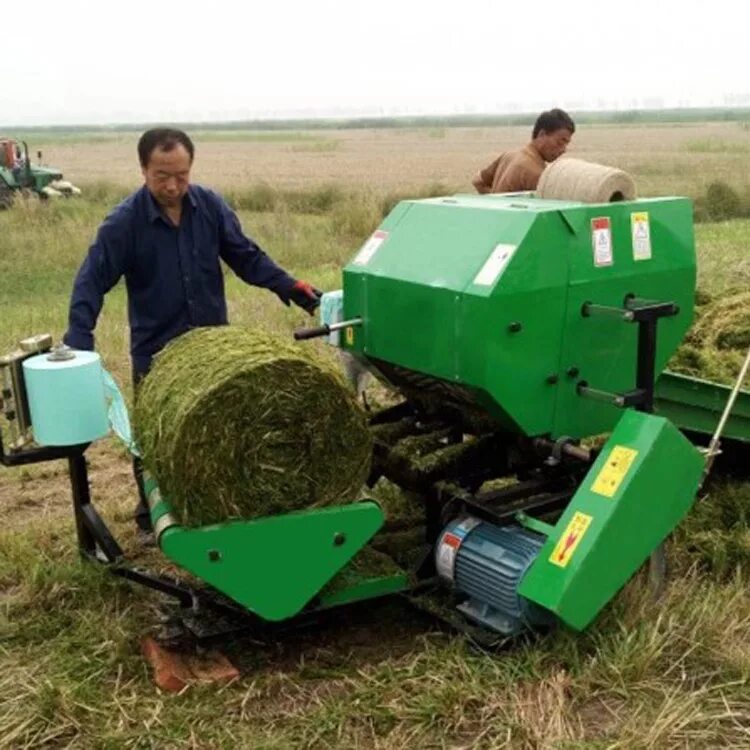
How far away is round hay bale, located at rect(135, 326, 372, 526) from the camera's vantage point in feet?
11.6

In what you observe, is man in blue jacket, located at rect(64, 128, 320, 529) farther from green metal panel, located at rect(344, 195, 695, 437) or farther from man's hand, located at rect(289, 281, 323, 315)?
green metal panel, located at rect(344, 195, 695, 437)

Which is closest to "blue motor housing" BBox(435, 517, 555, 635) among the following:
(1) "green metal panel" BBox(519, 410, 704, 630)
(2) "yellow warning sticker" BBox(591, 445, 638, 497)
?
(1) "green metal panel" BBox(519, 410, 704, 630)

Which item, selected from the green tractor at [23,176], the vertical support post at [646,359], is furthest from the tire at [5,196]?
the vertical support post at [646,359]

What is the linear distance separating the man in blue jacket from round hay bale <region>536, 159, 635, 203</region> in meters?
1.18

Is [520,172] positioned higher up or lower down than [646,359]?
higher up

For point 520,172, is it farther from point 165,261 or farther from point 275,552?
point 275,552

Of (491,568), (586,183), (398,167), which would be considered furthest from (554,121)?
(398,167)

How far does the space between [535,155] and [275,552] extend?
3.78m

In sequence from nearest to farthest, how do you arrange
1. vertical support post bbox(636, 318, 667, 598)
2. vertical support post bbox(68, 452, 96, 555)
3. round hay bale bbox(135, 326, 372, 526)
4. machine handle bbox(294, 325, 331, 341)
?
round hay bale bbox(135, 326, 372, 526) → vertical support post bbox(636, 318, 667, 598) → machine handle bbox(294, 325, 331, 341) → vertical support post bbox(68, 452, 96, 555)

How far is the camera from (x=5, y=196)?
23453 millimetres

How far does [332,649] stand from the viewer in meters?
4.11

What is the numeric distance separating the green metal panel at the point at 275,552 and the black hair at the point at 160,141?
1.45 meters

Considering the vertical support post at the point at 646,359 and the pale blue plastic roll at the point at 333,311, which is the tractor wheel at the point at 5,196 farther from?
the vertical support post at the point at 646,359

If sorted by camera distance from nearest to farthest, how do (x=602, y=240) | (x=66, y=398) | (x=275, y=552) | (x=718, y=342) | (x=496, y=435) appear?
1. (x=275, y=552)
2. (x=66, y=398)
3. (x=602, y=240)
4. (x=496, y=435)
5. (x=718, y=342)
